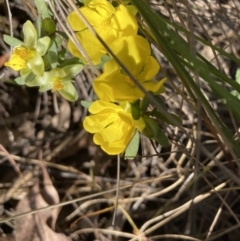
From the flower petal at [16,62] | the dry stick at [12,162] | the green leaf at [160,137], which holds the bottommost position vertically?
the dry stick at [12,162]

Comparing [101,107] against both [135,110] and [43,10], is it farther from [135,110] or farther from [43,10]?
[43,10]

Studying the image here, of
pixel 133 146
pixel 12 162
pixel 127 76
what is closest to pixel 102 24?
pixel 127 76

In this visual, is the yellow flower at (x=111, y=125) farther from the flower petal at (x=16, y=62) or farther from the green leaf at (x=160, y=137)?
the flower petal at (x=16, y=62)

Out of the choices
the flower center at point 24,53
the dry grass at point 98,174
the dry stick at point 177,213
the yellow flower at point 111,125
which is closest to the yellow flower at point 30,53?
the flower center at point 24,53

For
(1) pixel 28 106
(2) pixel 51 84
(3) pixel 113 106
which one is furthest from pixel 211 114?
(1) pixel 28 106

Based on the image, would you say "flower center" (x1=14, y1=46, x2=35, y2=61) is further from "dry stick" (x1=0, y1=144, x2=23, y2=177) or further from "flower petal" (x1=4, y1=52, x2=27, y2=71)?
"dry stick" (x1=0, y1=144, x2=23, y2=177)

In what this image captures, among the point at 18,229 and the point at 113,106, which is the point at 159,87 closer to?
the point at 113,106

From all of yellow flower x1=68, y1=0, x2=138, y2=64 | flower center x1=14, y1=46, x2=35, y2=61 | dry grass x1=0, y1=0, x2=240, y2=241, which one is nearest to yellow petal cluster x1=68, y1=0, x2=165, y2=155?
yellow flower x1=68, y1=0, x2=138, y2=64
